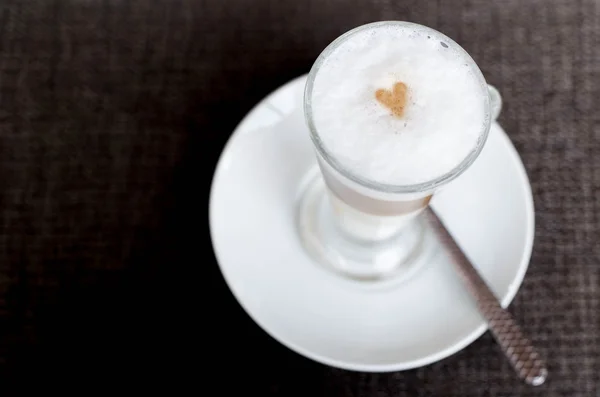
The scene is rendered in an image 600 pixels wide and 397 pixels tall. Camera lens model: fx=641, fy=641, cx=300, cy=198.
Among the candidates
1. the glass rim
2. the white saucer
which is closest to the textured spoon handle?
the white saucer

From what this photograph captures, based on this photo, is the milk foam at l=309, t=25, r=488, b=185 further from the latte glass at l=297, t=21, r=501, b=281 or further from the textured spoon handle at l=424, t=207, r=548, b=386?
the textured spoon handle at l=424, t=207, r=548, b=386

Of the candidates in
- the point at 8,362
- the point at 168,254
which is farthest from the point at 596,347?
the point at 8,362

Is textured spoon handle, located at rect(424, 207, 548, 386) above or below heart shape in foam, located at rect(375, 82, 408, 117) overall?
below

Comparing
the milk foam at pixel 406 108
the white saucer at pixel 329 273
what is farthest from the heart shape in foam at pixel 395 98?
the white saucer at pixel 329 273

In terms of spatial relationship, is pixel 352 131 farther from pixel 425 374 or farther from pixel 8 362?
pixel 8 362

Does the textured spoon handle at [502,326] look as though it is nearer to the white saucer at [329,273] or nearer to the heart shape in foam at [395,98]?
the white saucer at [329,273]

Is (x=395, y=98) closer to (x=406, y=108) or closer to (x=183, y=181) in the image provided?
(x=406, y=108)
